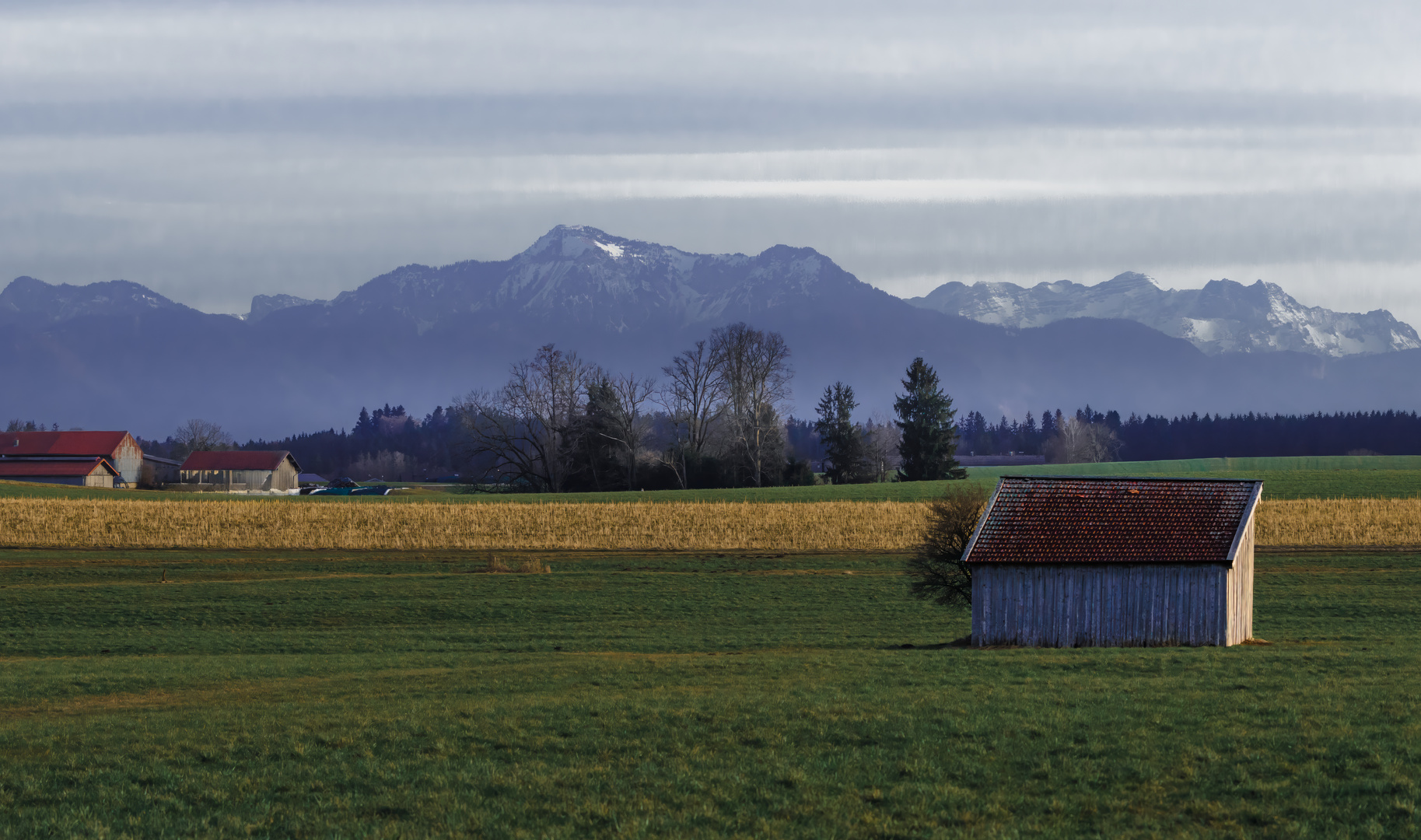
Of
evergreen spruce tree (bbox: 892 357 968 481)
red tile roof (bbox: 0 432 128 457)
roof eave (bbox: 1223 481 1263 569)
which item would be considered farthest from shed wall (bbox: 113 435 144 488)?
roof eave (bbox: 1223 481 1263 569)

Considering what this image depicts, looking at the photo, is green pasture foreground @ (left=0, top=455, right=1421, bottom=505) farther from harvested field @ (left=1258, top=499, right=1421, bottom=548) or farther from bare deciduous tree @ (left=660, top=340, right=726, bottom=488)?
bare deciduous tree @ (left=660, top=340, right=726, bottom=488)

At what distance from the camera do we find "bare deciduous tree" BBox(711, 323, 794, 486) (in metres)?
96.0

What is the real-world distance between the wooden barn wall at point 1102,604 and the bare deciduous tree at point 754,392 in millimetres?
67995

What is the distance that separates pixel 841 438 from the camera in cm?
9844

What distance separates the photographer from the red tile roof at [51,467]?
10656 centimetres

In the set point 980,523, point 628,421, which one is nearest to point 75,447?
point 628,421

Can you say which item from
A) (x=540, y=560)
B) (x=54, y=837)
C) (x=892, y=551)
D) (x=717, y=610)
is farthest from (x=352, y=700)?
(x=892, y=551)

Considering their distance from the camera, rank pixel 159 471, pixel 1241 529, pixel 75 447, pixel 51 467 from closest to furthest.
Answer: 1. pixel 1241 529
2. pixel 51 467
3. pixel 75 447
4. pixel 159 471

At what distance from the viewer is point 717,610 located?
35969mm

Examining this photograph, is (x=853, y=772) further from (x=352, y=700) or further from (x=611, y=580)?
(x=611, y=580)

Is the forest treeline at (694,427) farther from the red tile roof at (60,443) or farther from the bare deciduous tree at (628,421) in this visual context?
the red tile roof at (60,443)

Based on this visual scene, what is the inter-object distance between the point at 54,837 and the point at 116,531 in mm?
45628

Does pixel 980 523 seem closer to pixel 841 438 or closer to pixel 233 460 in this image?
pixel 841 438

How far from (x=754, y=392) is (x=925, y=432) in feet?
50.7
